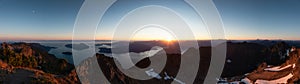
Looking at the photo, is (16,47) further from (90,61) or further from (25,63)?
(90,61)

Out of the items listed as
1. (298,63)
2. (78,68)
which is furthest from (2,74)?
(298,63)

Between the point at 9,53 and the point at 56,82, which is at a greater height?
the point at 9,53

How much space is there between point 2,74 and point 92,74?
1387cm

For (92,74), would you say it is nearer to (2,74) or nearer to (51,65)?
(51,65)

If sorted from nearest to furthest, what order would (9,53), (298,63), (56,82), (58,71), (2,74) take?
(2,74), (56,82), (9,53), (58,71), (298,63)

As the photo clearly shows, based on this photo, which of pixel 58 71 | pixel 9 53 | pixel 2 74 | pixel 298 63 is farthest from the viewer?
pixel 298 63

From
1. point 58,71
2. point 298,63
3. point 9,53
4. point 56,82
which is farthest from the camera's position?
point 298,63

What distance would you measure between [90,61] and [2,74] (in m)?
16.9

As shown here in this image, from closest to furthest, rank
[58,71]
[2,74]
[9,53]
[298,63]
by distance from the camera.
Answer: [2,74], [9,53], [58,71], [298,63]

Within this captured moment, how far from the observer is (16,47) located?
158 feet

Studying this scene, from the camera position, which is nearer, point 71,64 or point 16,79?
point 16,79

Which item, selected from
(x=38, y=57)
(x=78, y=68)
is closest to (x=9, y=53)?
(x=38, y=57)

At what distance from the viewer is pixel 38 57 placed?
162 ft

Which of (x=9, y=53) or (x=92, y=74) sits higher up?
(x=9, y=53)
